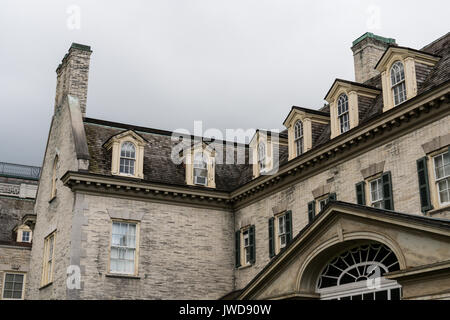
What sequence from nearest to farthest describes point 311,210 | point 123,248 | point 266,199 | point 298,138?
point 311,210 < point 298,138 < point 123,248 < point 266,199

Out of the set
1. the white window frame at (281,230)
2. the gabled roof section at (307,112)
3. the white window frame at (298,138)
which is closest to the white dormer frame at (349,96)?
the gabled roof section at (307,112)

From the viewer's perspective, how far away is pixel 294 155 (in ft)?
84.2

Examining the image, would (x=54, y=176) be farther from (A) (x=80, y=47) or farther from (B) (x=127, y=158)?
(A) (x=80, y=47)

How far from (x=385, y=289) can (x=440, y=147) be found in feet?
14.5

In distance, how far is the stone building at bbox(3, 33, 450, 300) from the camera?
1816 centimetres

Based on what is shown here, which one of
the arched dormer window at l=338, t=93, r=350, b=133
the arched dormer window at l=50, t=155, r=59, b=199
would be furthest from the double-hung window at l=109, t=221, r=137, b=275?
the arched dormer window at l=338, t=93, r=350, b=133

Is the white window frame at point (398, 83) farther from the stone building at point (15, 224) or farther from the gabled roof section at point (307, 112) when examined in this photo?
the stone building at point (15, 224)

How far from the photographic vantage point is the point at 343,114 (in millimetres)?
23438

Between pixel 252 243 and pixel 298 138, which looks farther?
pixel 252 243

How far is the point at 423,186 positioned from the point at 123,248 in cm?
1289

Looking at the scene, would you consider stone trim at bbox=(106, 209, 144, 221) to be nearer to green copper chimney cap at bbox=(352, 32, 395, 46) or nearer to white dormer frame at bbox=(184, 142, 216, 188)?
white dormer frame at bbox=(184, 142, 216, 188)

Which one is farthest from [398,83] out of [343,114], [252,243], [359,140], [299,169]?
[252,243]

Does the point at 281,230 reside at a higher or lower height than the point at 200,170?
lower
